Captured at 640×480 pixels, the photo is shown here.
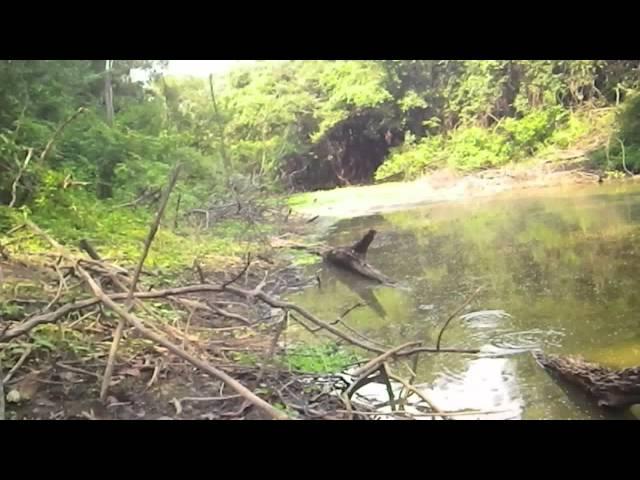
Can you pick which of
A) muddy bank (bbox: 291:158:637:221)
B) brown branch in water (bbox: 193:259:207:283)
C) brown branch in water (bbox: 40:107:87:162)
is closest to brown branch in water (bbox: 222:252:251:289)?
brown branch in water (bbox: 193:259:207:283)

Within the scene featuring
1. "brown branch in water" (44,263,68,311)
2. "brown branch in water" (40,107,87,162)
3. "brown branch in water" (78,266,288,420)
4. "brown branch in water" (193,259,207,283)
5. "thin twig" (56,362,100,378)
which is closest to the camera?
"brown branch in water" (78,266,288,420)

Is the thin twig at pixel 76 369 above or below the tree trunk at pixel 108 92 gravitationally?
below

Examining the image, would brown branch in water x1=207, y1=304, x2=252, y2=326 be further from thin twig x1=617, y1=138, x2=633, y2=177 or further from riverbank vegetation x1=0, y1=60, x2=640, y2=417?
thin twig x1=617, y1=138, x2=633, y2=177

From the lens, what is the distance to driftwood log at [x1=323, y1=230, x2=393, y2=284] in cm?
327

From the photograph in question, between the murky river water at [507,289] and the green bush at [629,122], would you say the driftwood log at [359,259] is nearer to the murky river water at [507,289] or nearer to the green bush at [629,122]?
the murky river water at [507,289]

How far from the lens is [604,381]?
2.40 m

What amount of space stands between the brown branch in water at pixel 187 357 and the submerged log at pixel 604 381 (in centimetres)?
97

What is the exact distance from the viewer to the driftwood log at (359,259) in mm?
3271

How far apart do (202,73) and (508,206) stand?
152 centimetres

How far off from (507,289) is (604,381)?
663mm

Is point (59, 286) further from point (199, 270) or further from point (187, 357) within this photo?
point (187, 357)

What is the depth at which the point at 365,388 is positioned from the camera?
2629 mm

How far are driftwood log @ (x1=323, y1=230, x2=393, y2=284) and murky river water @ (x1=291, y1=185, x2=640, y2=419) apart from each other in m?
0.04

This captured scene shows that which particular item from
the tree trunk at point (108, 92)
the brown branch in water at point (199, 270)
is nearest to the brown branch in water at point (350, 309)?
the brown branch in water at point (199, 270)
